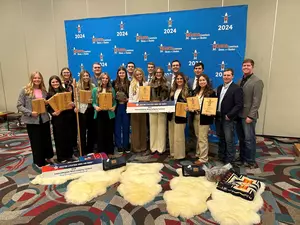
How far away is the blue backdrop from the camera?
3.95 m

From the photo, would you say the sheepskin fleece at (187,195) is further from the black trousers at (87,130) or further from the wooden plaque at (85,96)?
the wooden plaque at (85,96)

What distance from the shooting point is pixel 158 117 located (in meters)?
3.64

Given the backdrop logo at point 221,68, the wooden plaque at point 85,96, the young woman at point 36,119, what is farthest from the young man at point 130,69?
the backdrop logo at point 221,68

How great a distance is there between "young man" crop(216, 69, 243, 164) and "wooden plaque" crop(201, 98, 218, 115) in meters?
0.12

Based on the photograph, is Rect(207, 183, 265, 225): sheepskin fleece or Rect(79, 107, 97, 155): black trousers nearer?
Rect(207, 183, 265, 225): sheepskin fleece

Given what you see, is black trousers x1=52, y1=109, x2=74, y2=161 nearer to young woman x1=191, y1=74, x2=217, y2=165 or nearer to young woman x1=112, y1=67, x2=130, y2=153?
young woman x1=112, y1=67, x2=130, y2=153

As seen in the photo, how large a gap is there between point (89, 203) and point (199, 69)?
8.40ft

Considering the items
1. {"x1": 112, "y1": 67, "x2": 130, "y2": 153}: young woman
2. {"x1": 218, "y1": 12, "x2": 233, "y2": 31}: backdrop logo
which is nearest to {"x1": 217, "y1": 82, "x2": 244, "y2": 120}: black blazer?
{"x1": 218, "y1": 12, "x2": 233, "y2": 31}: backdrop logo

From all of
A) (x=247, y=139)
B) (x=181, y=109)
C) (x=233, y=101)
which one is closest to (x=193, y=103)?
(x=181, y=109)

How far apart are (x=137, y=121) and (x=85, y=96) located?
974mm

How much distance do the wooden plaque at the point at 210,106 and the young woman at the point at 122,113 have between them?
4.31 feet

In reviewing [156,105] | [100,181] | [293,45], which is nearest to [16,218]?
[100,181]

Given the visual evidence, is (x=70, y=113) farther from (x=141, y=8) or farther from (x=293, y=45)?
(x=293, y=45)

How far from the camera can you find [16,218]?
7.41 feet
